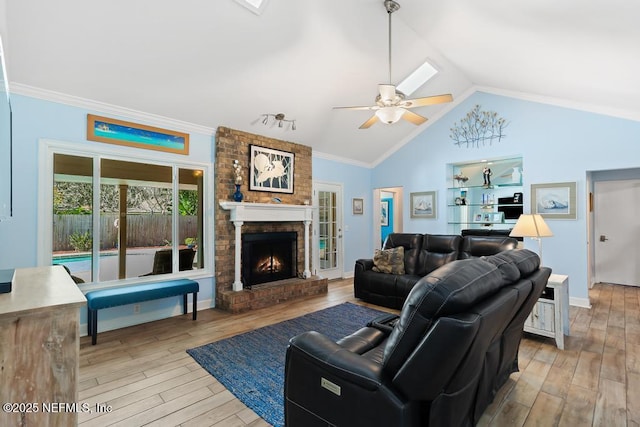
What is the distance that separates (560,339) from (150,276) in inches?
186

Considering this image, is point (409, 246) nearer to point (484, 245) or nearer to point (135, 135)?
point (484, 245)

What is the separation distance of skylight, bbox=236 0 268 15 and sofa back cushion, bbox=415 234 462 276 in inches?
148

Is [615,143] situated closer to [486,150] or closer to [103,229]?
[486,150]

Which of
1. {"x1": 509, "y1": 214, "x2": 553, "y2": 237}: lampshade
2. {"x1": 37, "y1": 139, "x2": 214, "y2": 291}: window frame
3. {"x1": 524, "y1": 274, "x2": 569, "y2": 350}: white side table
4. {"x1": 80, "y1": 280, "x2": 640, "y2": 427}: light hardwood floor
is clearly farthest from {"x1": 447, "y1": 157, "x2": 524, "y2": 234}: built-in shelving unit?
{"x1": 37, "y1": 139, "x2": 214, "y2": 291}: window frame

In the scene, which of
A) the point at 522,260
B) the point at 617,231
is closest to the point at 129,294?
the point at 522,260

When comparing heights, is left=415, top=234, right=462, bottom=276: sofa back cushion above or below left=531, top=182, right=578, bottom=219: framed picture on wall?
below

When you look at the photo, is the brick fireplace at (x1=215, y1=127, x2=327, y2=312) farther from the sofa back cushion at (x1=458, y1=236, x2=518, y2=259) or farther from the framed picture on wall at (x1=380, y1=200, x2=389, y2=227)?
the framed picture on wall at (x1=380, y1=200, x2=389, y2=227)

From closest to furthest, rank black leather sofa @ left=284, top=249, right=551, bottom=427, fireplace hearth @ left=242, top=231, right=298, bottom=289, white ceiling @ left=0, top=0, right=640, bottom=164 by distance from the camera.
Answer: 1. black leather sofa @ left=284, top=249, right=551, bottom=427
2. white ceiling @ left=0, top=0, right=640, bottom=164
3. fireplace hearth @ left=242, top=231, right=298, bottom=289

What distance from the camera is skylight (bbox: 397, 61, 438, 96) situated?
15.9 ft

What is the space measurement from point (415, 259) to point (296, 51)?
11.1 feet

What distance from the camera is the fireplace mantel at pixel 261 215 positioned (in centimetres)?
445

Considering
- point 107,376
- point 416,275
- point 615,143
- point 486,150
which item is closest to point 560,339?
point 416,275

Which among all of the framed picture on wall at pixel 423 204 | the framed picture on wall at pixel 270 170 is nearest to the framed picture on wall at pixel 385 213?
the framed picture on wall at pixel 423 204

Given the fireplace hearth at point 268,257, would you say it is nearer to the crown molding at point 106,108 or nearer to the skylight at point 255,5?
the crown molding at point 106,108
